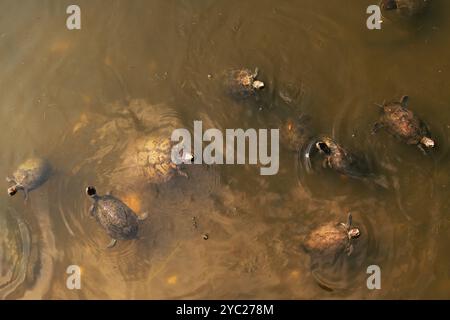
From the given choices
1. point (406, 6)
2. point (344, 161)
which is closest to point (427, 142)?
point (344, 161)

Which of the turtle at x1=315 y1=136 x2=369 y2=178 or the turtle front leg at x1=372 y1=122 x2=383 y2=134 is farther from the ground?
the turtle front leg at x1=372 y1=122 x2=383 y2=134

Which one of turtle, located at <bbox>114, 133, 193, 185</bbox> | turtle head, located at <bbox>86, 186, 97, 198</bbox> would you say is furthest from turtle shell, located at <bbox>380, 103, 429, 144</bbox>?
turtle head, located at <bbox>86, 186, 97, 198</bbox>

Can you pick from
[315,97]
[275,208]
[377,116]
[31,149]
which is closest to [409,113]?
[377,116]

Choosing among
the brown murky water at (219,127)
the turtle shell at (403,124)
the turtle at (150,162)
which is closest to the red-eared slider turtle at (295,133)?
the brown murky water at (219,127)

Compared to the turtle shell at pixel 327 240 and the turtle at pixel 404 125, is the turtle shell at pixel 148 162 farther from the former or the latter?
the turtle at pixel 404 125

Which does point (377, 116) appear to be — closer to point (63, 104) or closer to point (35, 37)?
point (63, 104)

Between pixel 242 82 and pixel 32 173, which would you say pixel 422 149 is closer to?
pixel 242 82

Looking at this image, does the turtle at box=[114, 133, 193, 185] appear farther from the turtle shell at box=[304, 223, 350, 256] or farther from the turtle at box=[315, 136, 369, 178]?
the turtle shell at box=[304, 223, 350, 256]
